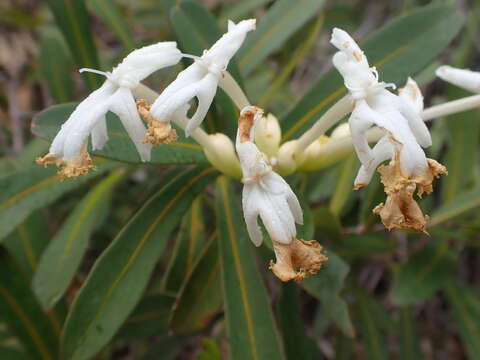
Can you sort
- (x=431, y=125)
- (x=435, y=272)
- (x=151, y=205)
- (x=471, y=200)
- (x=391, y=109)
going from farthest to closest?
(x=431, y=125) → (x=435, y=272) → (x=471, y=200) → (x=151, y=205) → (x=391, y=109)

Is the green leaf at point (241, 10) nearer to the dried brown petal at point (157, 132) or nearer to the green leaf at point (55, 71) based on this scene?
the green leaf at point (55, 71)

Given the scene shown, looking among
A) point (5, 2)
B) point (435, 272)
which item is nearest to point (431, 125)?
point (435, 272)

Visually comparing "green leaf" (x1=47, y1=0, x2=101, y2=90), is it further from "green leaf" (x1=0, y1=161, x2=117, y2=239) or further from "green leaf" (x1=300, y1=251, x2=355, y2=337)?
"green leaf" (x1=300, y1=251, x2=355, y2=337)

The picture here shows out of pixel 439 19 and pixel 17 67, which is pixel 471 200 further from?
pixel 17 67

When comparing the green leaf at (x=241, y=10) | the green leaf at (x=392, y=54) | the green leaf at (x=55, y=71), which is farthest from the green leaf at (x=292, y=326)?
the green leaf at (x=241, y=10)

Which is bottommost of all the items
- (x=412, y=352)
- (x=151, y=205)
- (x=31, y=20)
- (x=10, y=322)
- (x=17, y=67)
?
(x=412, y=352)

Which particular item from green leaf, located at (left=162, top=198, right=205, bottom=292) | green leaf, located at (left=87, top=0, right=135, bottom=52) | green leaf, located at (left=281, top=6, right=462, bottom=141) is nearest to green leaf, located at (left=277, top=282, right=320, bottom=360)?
green leaf, located at (left=162, top=198, right=205, bottom=292)
